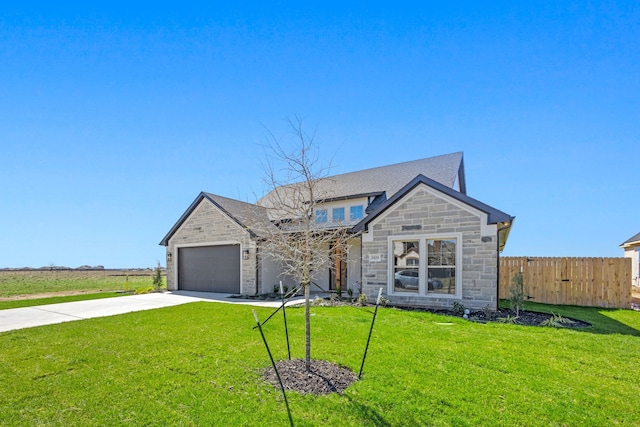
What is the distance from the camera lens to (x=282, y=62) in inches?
436

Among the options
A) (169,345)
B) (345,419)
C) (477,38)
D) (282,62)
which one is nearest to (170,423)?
(345,419)

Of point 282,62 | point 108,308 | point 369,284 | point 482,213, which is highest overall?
point 282,62

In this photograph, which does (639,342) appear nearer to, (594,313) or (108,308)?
(594,313)

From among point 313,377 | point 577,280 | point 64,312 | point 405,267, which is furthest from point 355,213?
point 64,312

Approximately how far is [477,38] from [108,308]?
605 inches

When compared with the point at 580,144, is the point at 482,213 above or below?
below

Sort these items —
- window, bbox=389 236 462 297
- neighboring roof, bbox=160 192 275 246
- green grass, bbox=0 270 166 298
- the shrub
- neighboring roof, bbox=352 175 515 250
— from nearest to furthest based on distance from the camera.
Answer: neighboring roof, bbox=352 175 515 250, window, bbox=389 236 462 297, the shrub, neighboring roof, bbox=160 192 275 246, green grass, bbox=0 270 166 298

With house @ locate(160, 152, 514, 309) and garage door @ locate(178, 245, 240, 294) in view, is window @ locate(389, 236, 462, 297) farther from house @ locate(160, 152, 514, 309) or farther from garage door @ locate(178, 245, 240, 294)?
garage door @ locate(178, 245, 240, 294)

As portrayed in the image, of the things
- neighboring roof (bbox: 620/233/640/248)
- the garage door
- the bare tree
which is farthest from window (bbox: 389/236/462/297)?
neighboring roof (bbox: 620/233/640/248)

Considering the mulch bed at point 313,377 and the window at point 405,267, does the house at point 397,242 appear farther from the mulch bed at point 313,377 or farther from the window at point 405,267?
the mulch bed at point 313,377

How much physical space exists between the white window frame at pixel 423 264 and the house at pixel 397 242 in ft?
0.11

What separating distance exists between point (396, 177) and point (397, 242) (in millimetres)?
6503

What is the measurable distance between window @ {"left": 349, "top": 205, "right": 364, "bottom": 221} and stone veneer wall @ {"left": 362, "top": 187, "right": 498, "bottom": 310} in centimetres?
387

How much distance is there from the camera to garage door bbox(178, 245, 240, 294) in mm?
15609
